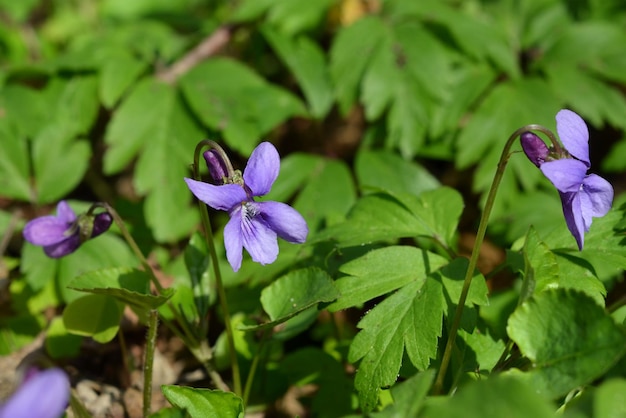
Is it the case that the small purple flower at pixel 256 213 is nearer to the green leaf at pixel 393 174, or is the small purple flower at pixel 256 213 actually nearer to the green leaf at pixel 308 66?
the green leaf at pixel 393 174

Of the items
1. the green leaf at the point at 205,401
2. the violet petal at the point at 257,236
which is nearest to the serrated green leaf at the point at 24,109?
the violet petal at the point at 257,236

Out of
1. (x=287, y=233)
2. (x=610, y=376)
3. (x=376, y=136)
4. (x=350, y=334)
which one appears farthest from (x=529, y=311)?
(x=376, y=136)

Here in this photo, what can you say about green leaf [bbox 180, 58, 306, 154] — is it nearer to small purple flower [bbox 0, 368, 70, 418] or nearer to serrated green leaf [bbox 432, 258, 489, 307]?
serrated green leaf [bbox 432, 258, 489, 307]

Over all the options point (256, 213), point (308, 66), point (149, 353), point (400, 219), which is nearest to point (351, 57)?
point (308, 66)

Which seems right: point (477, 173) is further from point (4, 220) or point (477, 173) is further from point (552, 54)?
point (4, 220)

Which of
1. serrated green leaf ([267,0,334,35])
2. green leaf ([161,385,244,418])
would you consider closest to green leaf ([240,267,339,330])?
green leaf ([161,385,244,418])

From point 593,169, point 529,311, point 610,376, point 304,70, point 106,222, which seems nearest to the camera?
point 529,311

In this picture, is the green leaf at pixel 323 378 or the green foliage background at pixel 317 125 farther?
the green foliage background at pixel 317 125
